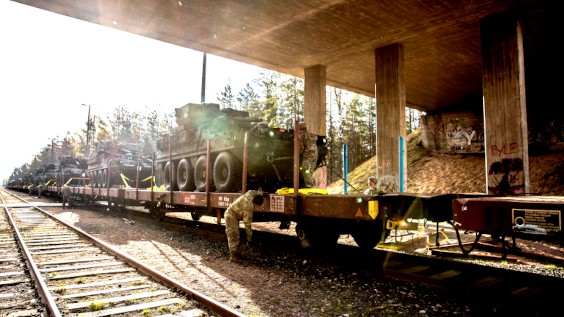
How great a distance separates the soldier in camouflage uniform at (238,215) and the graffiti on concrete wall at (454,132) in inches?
827

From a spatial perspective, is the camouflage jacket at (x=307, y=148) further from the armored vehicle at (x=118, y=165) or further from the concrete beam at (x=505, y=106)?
the armored vehicle at (x=118, y=165)

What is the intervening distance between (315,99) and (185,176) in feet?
23.2

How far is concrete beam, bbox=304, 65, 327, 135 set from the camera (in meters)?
15.2

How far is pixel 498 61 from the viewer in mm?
10312

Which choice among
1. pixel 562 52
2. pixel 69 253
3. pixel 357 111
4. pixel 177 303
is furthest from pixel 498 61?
pixel 357 111

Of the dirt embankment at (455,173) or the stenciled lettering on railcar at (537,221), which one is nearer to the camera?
the stenciled lettering on railcar at (537,221)

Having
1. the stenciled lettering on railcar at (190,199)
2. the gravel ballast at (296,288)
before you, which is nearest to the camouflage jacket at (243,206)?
the gravel ballast at (296,288)

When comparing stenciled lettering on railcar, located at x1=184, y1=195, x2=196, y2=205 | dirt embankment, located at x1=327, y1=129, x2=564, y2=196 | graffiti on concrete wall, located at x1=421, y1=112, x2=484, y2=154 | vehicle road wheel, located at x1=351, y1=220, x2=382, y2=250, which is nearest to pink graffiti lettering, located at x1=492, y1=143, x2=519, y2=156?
vehicle road wheel, located at x1=351, y1=220, x2=382, y2=250

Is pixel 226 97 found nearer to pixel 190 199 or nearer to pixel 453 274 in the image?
pixel 190 199

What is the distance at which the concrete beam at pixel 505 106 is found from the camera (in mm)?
9664

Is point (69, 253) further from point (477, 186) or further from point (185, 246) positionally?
point (477, 186)

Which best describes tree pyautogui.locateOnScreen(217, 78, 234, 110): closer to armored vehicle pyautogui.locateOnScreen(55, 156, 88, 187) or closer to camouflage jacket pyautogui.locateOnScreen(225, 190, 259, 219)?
armored vehicle pyautogui.locateOnScreen(55, 156, 88, 187)

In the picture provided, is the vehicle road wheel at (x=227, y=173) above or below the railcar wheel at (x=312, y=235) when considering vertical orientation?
above

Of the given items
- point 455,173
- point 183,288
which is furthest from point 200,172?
point 455,173
